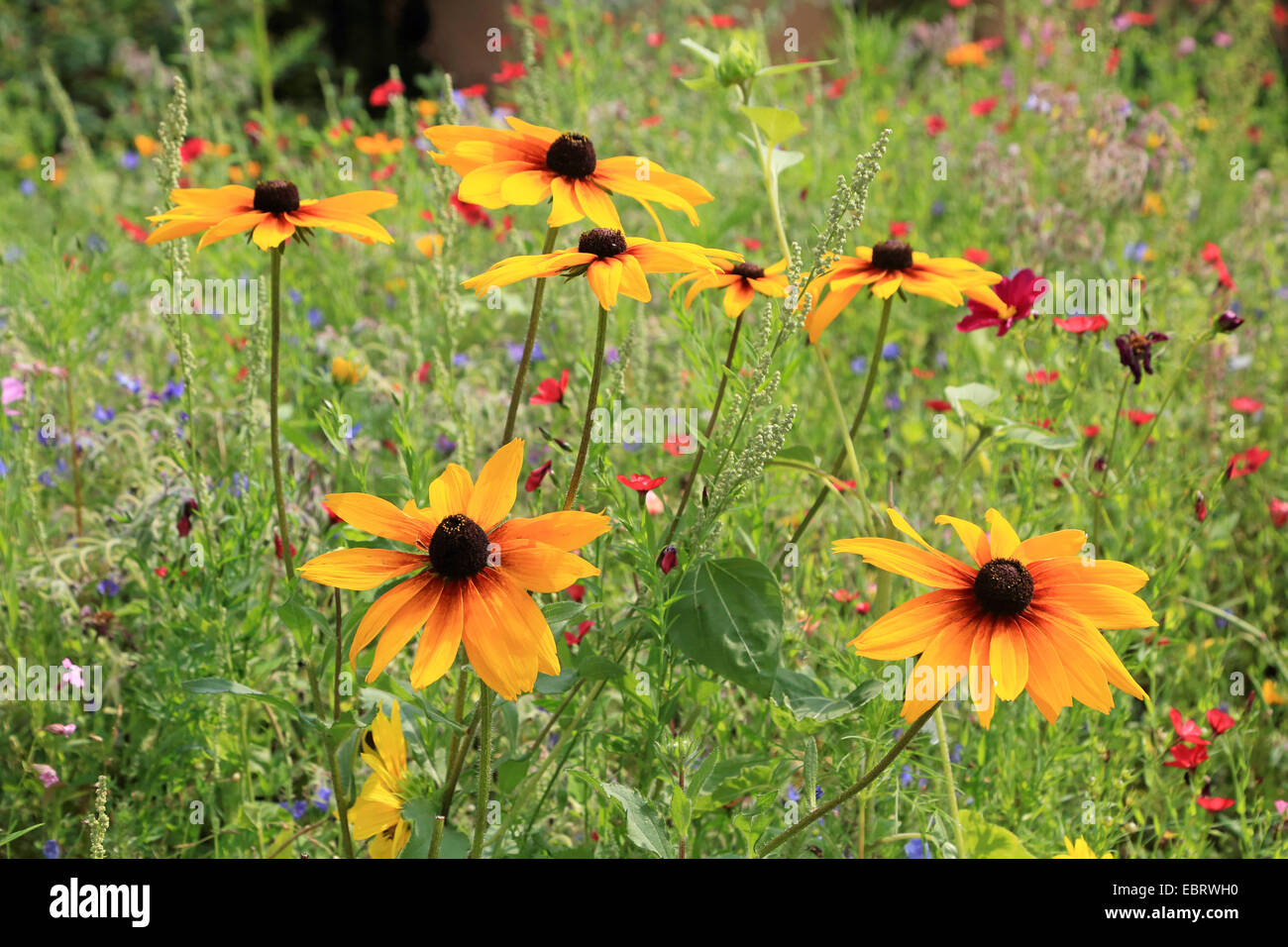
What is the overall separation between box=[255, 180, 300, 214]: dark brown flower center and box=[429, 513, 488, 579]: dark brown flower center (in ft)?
1.66

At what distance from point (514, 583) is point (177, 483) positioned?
1.22 metres

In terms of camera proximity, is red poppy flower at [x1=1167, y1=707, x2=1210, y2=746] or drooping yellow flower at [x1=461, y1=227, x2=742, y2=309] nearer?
drooping yellow flower at [x1=461, y1=227, x2=742, y2=309]

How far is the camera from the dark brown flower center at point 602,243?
123cm

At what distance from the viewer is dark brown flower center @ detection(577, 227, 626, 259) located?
48.3 inches

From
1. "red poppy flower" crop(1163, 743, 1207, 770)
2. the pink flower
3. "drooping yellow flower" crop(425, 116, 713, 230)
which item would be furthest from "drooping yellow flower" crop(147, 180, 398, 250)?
"red poppy flower" crop(1163, 743, 1207, 770)

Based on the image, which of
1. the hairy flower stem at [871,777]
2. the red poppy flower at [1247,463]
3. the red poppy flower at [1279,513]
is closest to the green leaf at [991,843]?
the hairy flower stem at [871,777]

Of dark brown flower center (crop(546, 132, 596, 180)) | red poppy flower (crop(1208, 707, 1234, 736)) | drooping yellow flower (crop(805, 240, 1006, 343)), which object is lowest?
red poppy flower (crop(1208, 707, 1234, 736))

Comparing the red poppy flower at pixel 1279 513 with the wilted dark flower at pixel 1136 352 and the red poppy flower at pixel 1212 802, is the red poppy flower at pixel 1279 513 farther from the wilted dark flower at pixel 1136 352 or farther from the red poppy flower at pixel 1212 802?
the red poppy flower at pixel 1212 802

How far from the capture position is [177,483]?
6.61 feet

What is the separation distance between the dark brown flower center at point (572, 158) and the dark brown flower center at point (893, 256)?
0.45 meters

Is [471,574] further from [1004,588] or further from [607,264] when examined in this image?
[1004,588]

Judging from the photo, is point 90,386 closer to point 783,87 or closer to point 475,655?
point 475,655

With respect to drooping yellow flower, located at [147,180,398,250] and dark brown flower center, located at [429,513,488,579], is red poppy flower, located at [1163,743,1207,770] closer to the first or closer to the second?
dark brown flower center, located at [429,513,488,579]

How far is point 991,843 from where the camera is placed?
4.10 feet
